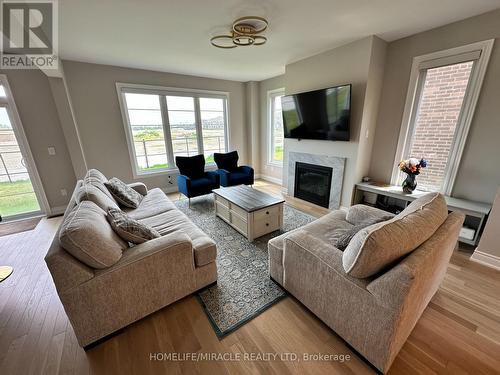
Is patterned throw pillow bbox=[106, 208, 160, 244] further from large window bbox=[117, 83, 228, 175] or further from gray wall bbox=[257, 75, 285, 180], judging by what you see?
gray wall bbox=[257, 75, 285, 180]

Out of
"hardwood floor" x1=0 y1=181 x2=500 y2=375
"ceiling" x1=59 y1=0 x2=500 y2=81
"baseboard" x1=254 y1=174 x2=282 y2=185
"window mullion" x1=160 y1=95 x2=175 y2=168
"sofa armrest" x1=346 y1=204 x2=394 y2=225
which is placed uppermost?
"ceiling" x1=59 y1=0 x2=500 y2=81

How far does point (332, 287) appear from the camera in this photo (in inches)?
52.1

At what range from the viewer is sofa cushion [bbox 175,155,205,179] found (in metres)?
4.05

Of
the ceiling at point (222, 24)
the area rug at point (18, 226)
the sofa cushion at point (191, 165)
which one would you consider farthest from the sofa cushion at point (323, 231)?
the area rug at point (18, 226)

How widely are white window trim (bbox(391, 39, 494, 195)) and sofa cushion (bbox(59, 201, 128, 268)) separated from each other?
370 cm

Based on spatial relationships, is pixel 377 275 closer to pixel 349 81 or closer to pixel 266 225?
pixel 266 225

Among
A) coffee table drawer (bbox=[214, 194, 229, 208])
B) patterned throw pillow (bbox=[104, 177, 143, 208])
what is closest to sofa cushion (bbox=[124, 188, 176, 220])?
patterned throw pillow (bbox=[104, 177, 143, 208])

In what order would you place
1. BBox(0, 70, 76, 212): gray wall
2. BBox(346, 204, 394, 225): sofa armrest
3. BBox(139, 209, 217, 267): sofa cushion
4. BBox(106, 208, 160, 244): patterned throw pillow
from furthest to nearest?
1. BBox(0, 70, 76, 212): gray wall
2. BBox(346, 204, 394, 225): sofa armrest
3. BBox(139, 209, 217, 267): sofa cushion
4. BBox(106, 208, 160, 244): patterned throw pillow

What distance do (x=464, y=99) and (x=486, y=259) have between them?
1.84m

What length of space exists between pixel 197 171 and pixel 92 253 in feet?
10.1

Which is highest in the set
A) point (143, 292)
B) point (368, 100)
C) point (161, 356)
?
point (368, 100)

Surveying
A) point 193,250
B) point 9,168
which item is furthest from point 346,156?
point 9,168

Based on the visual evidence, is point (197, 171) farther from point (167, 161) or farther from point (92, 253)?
point (92, 253)

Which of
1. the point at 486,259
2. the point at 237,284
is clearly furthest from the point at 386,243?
the point at 486,259
